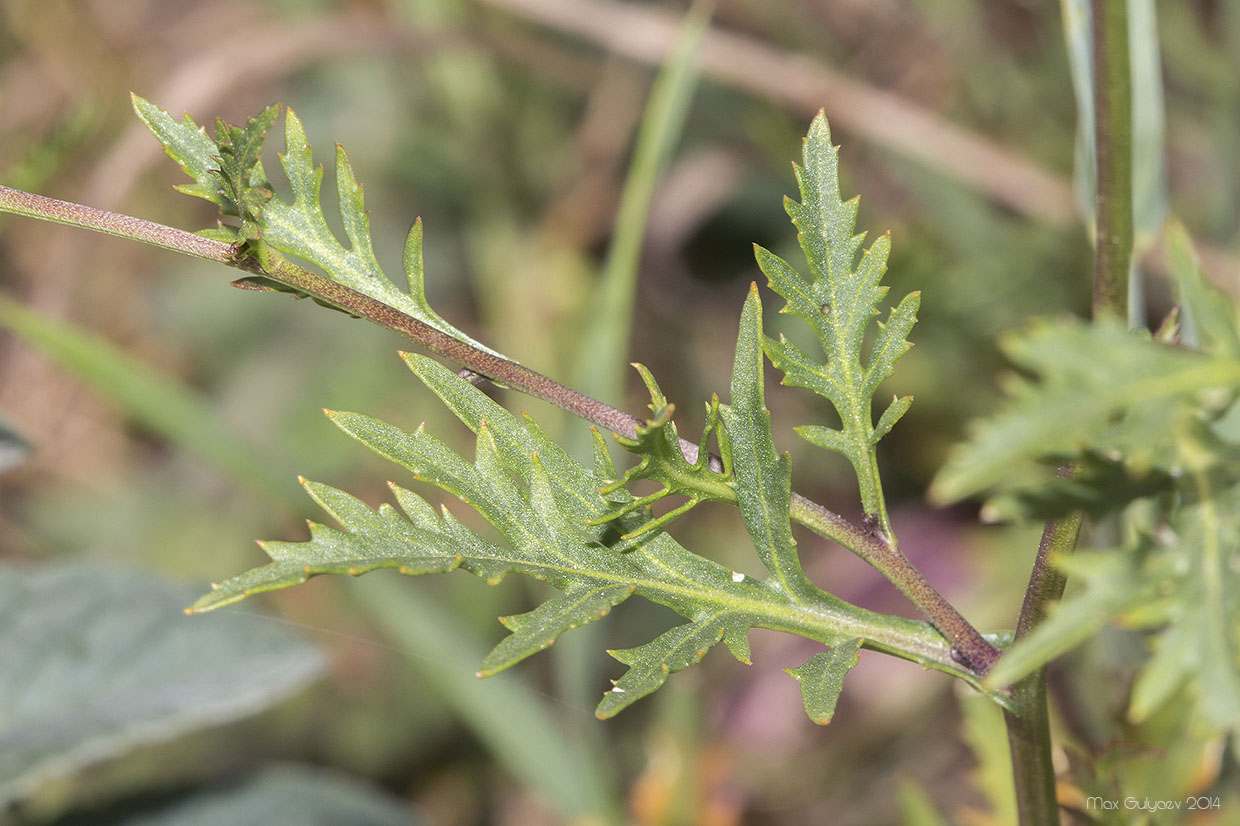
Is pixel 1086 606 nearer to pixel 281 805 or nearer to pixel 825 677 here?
pixel 825 677

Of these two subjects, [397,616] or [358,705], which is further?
[358,705]

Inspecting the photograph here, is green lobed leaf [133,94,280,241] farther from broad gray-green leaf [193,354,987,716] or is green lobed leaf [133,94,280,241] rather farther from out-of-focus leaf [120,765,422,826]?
out-of-focus leaf [120,765,422,826]

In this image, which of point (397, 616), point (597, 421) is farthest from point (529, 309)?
point (597, 421)

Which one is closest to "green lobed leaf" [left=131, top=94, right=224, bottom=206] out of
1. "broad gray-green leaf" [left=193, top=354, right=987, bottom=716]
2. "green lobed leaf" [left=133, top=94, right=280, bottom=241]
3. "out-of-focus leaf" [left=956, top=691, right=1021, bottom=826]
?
"green lobed leaf" [left=133, top=94, right=280, bottom=241]

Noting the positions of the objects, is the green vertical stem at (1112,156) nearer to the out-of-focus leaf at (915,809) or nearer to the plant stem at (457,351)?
the plant stem at (457,351)

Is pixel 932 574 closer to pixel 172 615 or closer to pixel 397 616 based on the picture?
pixel 397 616

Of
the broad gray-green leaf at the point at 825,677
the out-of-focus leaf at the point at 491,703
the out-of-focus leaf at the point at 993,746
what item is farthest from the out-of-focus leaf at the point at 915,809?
the out-of-focus leaf at the point at 491,703

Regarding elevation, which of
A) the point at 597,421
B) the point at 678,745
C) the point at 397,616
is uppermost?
the point at 597,421
